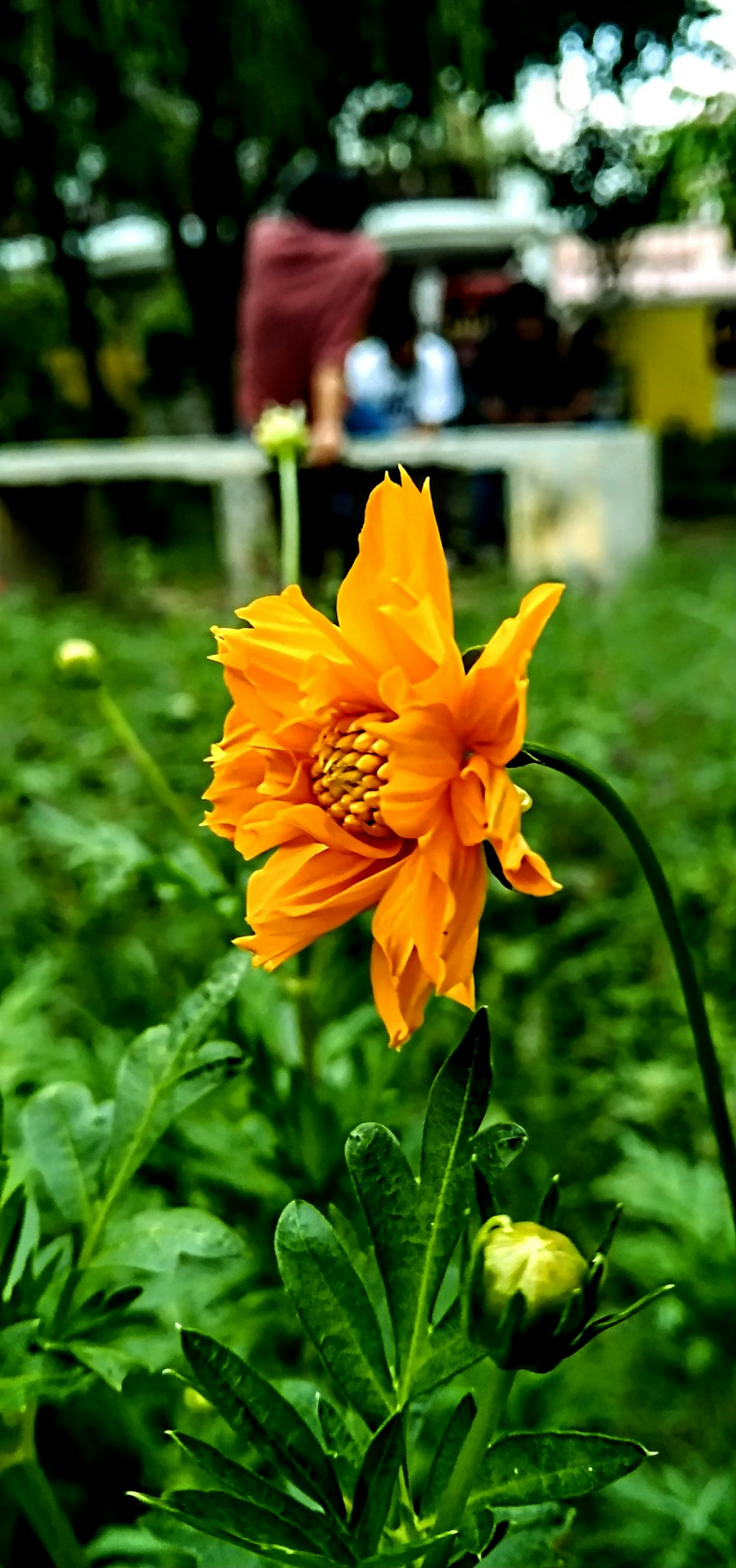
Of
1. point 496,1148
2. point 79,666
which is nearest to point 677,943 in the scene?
point 496,1148

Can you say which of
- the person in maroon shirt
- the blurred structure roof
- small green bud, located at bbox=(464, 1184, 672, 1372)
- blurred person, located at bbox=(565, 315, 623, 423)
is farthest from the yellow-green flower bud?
the blurred structure roof

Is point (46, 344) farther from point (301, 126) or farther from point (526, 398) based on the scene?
point (526, 398)

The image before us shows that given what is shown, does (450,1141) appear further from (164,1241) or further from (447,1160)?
(164,1241)

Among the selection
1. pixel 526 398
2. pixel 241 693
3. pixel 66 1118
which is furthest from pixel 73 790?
pixel 526 398

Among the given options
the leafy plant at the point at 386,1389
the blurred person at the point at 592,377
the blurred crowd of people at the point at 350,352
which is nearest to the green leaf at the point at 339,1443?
the leafy plant at the point at 386,1389

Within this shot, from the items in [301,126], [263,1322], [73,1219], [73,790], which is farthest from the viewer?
[301,126]

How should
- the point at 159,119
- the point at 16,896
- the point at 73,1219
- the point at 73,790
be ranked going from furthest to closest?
the point at 159,119 < the point at 73,790 < the point at 16,896 < the point at 73,1219
